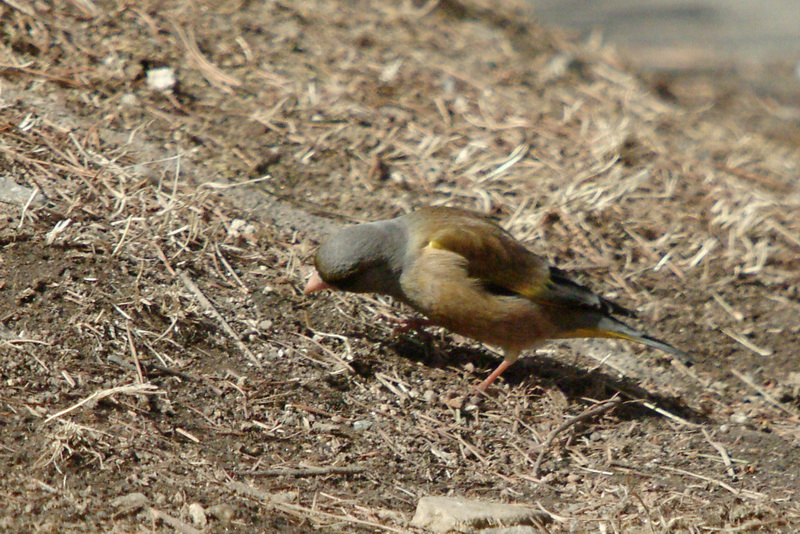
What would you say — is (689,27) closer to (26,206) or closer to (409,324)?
(409,324)

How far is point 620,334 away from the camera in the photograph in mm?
5055

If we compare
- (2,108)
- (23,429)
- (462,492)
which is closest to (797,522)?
(462,492)

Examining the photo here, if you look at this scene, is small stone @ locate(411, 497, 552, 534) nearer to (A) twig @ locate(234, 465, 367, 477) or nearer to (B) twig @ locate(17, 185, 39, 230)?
(A) twig @ locate(234, 465, 367, 477)

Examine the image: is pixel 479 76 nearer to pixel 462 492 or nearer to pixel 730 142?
pixel 730 142

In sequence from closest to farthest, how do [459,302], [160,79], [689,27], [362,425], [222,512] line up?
1. [222,512]
2. [362,425]
3. [459,302]
4. [160,79]
5. [689,27]

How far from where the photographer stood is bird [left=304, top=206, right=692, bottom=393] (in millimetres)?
4688

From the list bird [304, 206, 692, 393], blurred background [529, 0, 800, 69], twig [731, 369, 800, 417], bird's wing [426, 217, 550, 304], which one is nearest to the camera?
bird [304, 206, 692, 393]

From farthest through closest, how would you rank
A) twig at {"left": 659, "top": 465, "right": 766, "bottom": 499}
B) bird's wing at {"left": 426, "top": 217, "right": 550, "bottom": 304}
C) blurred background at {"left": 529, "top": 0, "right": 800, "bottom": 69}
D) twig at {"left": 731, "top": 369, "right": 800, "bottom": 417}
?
1. blurred background at {"left": 529, "top": 0, "right": 800, "bottom": 69}
2. twig at {"left": 731, "top": 369, "right": 800, "bottom": 417}
3. bird's wing at {"left": 426, "top": 217, "right": 550, "bottom": 304}
4. twig at {"left": 659, "top": 465, "right": 766, "bottom": 499}

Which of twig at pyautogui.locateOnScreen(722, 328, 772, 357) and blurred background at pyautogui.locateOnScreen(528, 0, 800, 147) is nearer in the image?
twig at pyautogui.locateOnScreen(722, 328, 772, 357)

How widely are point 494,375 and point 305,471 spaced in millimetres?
1459

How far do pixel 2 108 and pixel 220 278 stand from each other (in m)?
1.77

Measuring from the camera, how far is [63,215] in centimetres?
456

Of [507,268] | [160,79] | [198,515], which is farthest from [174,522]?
[160,79]

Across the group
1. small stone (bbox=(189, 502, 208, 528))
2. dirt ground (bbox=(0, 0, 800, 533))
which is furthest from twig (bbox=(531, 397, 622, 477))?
small stone (bbox=(189, 502, 208, 528))
